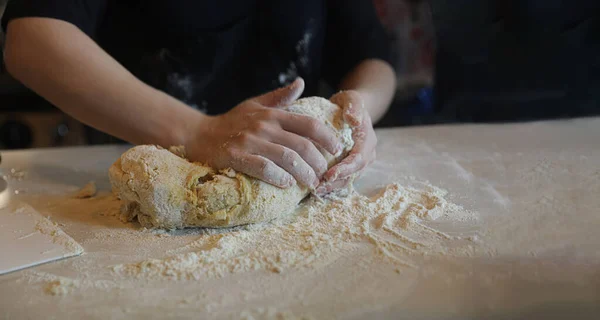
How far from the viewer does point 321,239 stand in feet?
2.45

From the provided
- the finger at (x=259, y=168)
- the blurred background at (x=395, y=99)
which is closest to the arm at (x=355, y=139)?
the finger at (x=259, y=168)

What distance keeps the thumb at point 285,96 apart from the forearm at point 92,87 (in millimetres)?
138

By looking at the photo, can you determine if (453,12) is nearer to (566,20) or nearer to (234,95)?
(566,20)

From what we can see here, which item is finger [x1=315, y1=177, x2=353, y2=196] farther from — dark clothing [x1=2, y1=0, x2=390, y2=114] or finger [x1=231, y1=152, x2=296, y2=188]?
dark clothing [x1=2, y1=0, x2=390, y2=114]

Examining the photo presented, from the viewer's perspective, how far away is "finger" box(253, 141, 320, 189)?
0.81m

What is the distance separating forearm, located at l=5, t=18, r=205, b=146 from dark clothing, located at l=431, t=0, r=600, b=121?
927mm

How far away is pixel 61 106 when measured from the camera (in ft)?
3.29

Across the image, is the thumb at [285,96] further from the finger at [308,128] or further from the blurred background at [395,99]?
the blurred background at [395,99]

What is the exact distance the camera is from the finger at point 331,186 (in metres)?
0.88

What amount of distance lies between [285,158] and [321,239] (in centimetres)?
15

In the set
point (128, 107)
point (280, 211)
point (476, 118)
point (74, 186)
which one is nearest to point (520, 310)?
point (280, 211)

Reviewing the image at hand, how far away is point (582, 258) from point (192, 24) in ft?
3.26

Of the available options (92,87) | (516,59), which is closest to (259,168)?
(92,87)

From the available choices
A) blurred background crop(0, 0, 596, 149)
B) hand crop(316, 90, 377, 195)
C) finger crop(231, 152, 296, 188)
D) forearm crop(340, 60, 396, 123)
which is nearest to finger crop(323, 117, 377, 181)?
hand crop(316, 90, 377, 195)
